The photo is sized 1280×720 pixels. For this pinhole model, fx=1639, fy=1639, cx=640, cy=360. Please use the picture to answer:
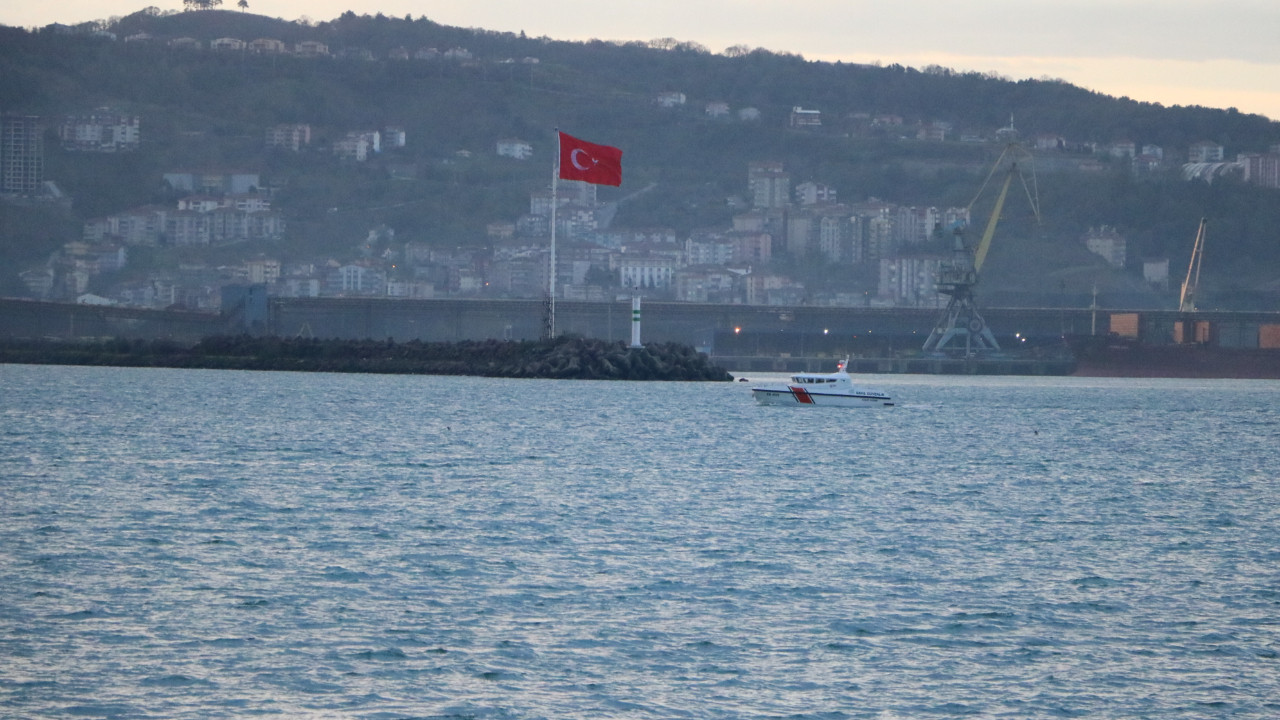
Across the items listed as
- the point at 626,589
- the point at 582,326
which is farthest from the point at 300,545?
the point at 582,326

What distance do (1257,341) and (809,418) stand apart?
370 feet

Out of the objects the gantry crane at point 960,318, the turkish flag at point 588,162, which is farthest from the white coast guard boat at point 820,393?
the gantry crane at point 960,318

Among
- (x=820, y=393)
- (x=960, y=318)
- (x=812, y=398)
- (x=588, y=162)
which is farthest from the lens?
(x=960, y=318)

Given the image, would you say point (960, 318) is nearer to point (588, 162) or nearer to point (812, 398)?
point (812, 398)

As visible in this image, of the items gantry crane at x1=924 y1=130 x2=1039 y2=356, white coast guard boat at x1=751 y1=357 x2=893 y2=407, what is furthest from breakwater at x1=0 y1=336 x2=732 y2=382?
gantry crane at x1=924 y1=130 x2=1039 y2=356

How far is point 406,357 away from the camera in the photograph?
10269 cm

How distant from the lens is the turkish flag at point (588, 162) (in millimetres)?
77750

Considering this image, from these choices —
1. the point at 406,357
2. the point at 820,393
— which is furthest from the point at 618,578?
the point at 406,357

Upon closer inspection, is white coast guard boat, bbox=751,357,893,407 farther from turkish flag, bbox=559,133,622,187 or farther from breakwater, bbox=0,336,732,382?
breakwater, bbox=0,336,732,382

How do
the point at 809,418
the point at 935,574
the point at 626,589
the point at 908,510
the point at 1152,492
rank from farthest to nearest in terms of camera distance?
the point at 809,418 < the point at 1152,492 < the point at 908,510 < the point at 935,574 < the point at 626,589

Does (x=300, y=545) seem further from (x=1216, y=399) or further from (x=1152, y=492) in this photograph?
(x=1216, y=399)

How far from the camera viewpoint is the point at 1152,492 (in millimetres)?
40812

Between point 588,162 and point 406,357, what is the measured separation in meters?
28.7

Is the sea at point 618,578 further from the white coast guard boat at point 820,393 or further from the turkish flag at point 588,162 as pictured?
the turkish flag at point 588,162
